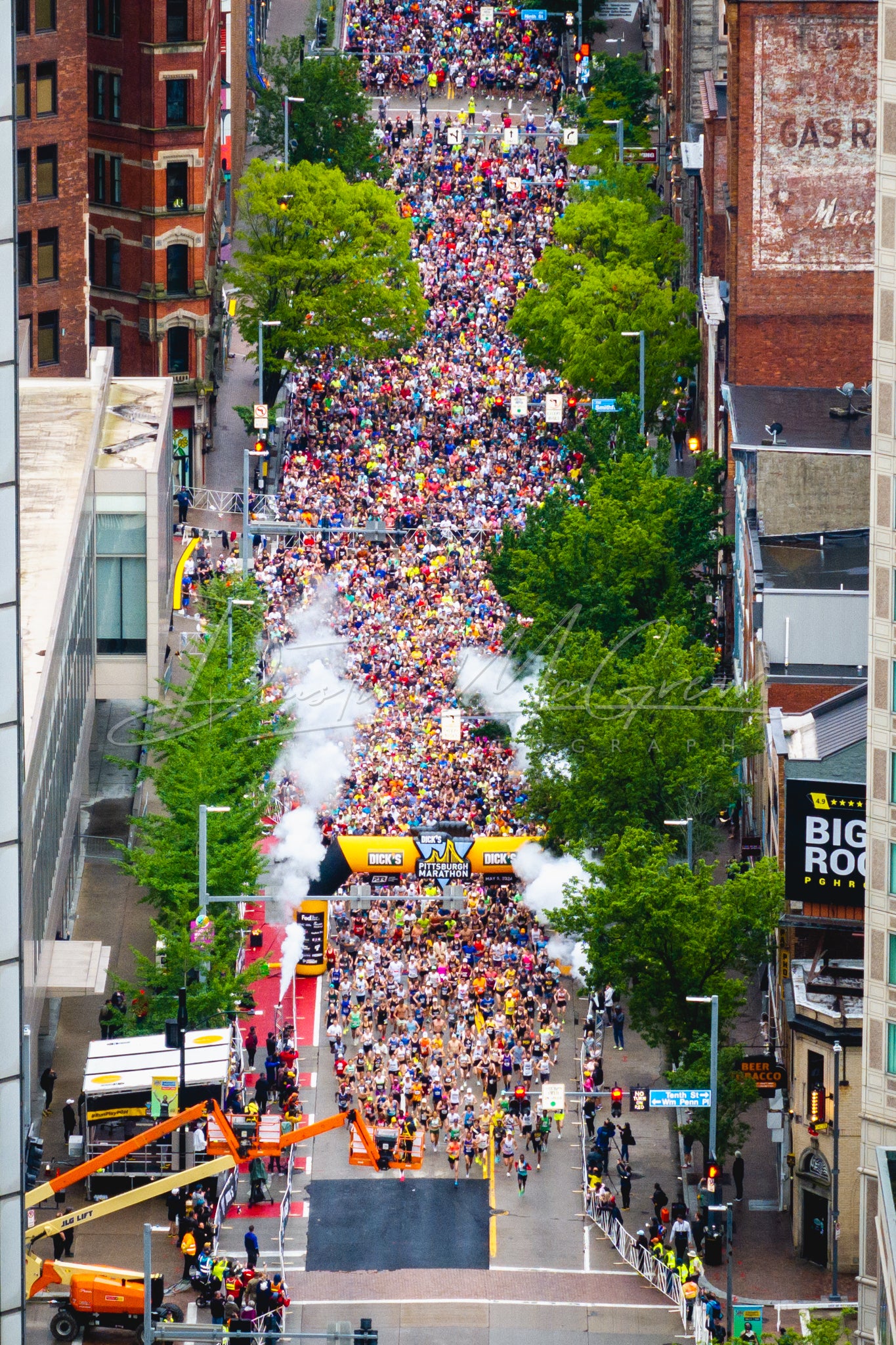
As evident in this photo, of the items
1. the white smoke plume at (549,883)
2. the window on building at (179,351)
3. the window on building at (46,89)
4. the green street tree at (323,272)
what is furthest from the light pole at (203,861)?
the green street tree at (323,272)

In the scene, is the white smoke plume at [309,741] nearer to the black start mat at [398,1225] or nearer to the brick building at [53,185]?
the black start mat at [398,1225]

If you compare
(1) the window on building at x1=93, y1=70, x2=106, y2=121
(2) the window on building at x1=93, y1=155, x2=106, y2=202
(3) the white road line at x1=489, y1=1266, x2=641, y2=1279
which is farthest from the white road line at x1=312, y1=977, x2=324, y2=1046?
(1) the window on building at x1=93, y1=70, x2=106, y2=121

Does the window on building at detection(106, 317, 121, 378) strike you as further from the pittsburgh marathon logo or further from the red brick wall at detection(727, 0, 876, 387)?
the pittsburgh marathon logo

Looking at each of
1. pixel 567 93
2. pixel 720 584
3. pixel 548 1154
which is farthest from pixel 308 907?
pixel 567 93

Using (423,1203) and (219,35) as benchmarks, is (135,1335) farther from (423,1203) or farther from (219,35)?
(219,35)

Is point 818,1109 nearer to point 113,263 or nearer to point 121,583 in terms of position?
point 121,583
